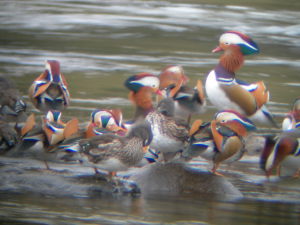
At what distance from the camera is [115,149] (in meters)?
7.04

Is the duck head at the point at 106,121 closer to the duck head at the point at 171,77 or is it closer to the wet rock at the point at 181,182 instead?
the wet rock at the point at 181,182

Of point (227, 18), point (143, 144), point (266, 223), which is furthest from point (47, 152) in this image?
point (227, 18)

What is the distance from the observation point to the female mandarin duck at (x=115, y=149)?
7023 millimetres

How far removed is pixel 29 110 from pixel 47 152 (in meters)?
2.93

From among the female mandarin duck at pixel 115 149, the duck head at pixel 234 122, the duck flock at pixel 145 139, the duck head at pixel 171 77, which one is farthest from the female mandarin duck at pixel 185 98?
the female mandarin duck at pixel 115 149

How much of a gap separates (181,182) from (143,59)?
7363 mm

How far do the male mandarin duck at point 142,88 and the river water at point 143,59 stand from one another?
3.94 ft

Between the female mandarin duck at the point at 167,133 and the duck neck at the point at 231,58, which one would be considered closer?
the female mandarin duck at the point at 167,133

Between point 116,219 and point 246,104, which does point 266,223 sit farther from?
point 246,104

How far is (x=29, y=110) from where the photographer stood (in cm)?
1054

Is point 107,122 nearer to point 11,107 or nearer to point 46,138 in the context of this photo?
point 46,138

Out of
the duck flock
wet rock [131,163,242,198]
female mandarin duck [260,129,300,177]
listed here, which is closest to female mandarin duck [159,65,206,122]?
the duck flock

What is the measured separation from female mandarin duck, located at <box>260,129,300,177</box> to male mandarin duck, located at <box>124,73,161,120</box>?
139 centimetres

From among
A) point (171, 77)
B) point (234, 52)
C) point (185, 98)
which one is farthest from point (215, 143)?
point (234, 52)
